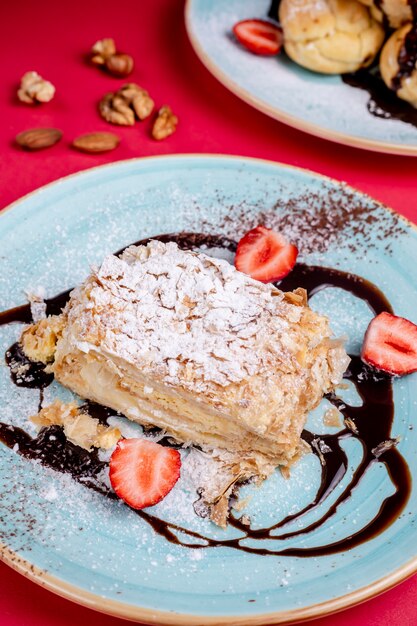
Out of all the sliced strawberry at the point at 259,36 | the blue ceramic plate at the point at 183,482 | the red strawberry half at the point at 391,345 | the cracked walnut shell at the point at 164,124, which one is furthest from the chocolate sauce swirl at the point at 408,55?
the red strawberry half at the point at 391,345

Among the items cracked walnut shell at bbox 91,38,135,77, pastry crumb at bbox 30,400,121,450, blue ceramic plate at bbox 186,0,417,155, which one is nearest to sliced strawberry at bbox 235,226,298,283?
blue ceramic plate at bbox 186,0,417,155

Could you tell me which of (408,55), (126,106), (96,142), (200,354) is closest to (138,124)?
(126,106)

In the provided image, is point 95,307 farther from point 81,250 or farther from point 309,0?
point 309,0

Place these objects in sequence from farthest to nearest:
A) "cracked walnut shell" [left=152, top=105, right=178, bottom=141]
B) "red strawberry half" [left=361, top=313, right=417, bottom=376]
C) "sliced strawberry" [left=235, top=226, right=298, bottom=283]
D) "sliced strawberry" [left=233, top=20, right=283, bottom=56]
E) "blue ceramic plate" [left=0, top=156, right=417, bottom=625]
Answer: "sliced strawberry" [left=233, top=20, right=283, bottom=56], "cracked walnut shell" [left=152, top=105, right=178, bottom=141], "sliced strawberry" [left=235, top=226, right=298, bottom=283], "red strawberry half" [left=361, top=313, right=417, bottom=376], "blue ceramic plate" [left=0, top=156, right=417, bottom=625]

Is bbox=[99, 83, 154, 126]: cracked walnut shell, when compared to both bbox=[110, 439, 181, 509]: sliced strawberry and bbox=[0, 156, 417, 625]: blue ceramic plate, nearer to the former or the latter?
bbox=[0, 156, 417, 625]: blue ceramic plate

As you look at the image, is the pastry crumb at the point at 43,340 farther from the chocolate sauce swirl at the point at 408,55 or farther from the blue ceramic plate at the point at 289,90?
the chocolate sauce swirl at the point at 408,55

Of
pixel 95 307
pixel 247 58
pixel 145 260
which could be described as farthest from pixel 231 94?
pixel 95 307
